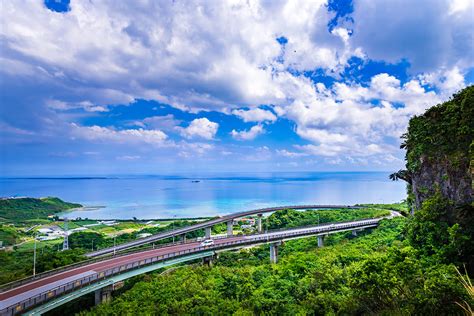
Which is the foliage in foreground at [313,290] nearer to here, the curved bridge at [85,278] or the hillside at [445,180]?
the hillside at [445,180]

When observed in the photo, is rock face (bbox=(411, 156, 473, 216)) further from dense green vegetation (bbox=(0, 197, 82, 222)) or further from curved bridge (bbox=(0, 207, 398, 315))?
dense green vegetation (bbox=(0, 197, 82, 222))

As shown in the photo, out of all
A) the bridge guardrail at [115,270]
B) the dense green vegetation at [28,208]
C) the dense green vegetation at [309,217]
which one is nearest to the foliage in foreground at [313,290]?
the bridge guardrail at [115,270]

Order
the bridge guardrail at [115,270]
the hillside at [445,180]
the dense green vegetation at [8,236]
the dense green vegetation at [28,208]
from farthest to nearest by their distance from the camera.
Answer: the dense green vegetation at [28,208]
the dense green vegetation at [8,236]
the bridge guardrail at [115,270]
the hillside at [445,180]

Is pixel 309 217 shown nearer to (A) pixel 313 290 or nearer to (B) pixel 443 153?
(A) pixel 313 290

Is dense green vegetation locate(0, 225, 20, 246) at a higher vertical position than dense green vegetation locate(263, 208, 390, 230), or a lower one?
lower

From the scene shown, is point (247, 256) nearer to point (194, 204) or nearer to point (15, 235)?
point (15, 235)

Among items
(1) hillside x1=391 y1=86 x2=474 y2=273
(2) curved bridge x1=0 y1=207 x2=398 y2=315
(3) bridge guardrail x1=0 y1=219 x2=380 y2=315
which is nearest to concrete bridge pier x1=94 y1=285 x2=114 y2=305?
(2) curved bridge x1=0 y1=207 x2=398 y2=315
